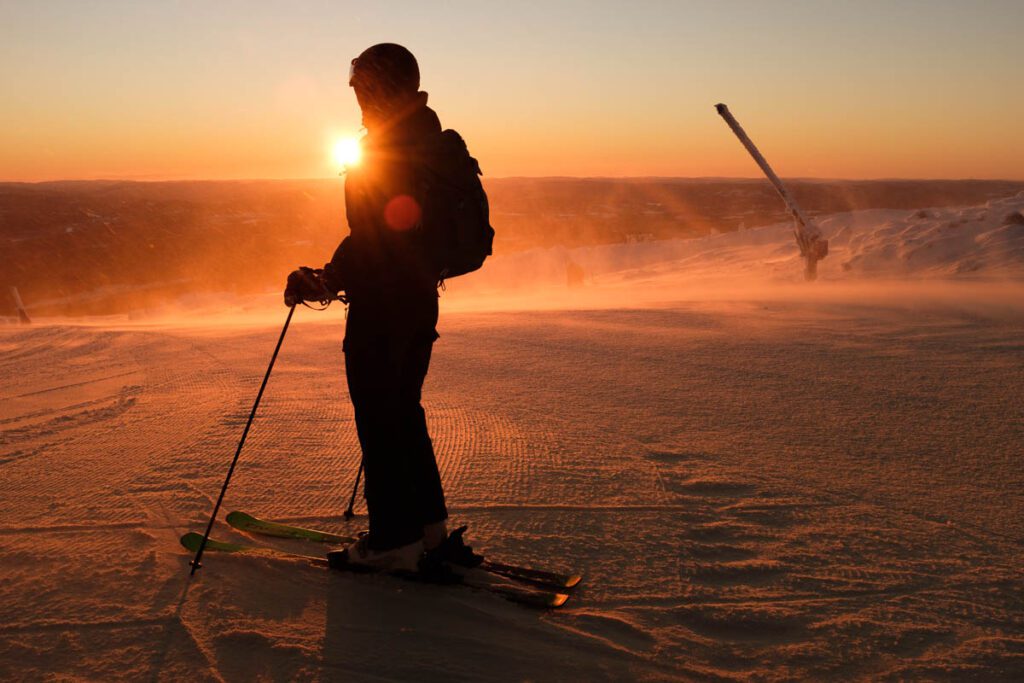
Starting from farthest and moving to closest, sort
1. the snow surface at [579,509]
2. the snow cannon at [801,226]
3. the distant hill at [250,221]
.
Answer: the distant hill at [250,221]
the snow cannon at [801,226]
the snow surface at [579,509]

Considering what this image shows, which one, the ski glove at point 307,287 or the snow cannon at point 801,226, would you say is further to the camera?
the snow cannon at point 801,226

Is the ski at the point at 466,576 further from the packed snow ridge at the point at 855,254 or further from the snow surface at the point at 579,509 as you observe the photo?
the packed snow ridge at the point at 855,254

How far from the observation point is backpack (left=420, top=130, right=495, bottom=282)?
2645 mm

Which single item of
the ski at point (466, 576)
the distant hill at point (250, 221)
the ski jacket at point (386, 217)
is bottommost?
the ski at point (466, 576)

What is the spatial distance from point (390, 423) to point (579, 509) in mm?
1190

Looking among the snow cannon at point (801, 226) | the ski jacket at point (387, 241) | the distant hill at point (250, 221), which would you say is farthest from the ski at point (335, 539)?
the distant hill at point (250, 221)

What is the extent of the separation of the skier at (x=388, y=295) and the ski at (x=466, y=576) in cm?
20

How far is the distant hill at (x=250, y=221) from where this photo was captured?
52438mm

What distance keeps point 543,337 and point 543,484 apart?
4620mm

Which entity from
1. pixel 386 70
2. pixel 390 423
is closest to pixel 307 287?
pixel 390 423

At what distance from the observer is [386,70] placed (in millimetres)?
2631

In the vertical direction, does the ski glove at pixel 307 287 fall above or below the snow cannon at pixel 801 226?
below

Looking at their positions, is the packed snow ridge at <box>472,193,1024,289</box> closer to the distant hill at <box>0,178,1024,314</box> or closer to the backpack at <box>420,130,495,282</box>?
the backpack at <box>420,130,495,282</box>

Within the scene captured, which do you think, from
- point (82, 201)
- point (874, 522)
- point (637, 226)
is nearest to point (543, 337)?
point (874, 522)
